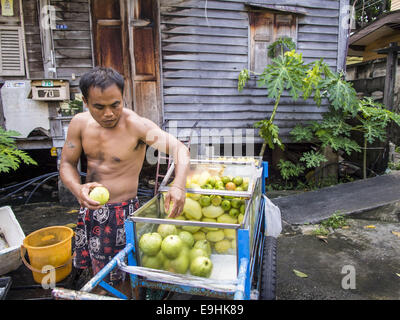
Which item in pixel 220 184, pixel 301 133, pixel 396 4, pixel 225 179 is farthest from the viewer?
pixel 396 4

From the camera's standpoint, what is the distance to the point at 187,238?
188 cm

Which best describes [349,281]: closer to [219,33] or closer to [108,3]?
[219,33]

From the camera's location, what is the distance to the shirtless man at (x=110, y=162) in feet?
7.16

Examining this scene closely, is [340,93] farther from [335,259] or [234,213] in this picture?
[234,213]

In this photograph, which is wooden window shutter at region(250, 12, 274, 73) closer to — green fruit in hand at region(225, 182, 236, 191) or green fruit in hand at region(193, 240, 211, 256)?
green fruit in hand at region(225, 182, 236, 191)

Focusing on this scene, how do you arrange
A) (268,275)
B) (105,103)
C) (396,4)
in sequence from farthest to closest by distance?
1. (396,4)
2. (268,275)
3. (105,103)

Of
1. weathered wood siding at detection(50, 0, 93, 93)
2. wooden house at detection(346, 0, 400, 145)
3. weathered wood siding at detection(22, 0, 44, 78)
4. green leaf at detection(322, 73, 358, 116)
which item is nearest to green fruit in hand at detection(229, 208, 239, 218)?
green leaf at detection(322, 73, 358, 116)

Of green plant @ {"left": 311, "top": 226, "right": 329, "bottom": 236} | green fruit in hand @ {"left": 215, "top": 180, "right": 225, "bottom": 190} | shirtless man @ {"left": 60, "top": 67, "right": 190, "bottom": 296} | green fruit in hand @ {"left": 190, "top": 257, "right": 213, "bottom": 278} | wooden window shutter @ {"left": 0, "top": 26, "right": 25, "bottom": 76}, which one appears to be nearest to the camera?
green fruit in hand @ {"left": 190, "top": 257, "right": 213, "bottom": 278}

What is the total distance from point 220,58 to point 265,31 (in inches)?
51.2

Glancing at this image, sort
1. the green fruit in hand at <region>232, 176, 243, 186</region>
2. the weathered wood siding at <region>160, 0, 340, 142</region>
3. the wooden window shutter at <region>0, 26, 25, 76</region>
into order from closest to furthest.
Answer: the green fruit in hand at <region>232, 176, 243, 186</region> < the wooden window shutter at <region>0, 26, 25, 76</region> < the weathered wood siding at <region>160, 0, 340, 142</region>

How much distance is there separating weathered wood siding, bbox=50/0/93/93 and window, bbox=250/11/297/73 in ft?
12.1

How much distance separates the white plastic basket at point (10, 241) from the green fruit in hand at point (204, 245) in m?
2.38

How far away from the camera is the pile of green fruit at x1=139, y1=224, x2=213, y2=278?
1724mm

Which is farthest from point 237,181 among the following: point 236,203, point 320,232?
point 320,232
